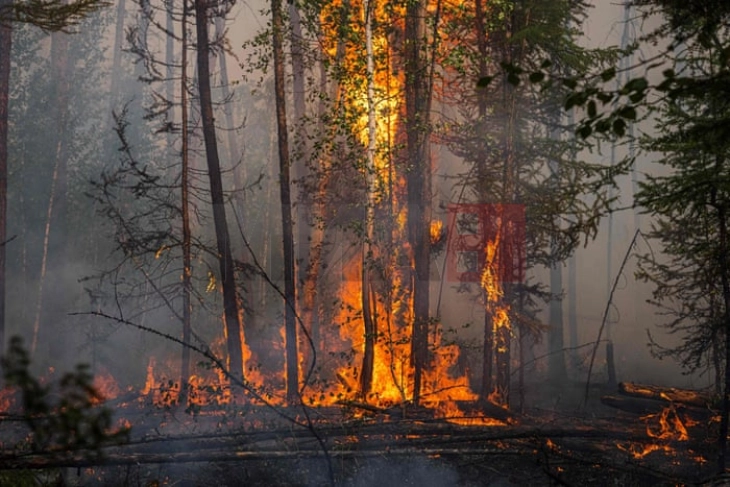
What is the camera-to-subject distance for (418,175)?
655 inches

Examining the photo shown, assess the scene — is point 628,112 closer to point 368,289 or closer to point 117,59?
point 368,289

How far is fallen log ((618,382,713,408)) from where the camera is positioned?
13672 millimetres

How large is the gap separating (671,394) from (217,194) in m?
11.0

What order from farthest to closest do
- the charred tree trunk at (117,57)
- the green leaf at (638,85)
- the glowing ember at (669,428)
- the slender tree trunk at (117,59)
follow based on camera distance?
the charred tree trunk at (117,57)
the slender tree trunk at (117,59)
the glowing ember at (669,428)
the green leaf at (638,85)

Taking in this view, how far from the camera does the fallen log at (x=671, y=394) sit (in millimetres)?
13672

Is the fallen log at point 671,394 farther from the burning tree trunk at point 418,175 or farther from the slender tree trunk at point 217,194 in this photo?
the slender tree trunk at point 217,194

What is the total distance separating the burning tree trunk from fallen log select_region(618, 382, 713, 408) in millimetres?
4584

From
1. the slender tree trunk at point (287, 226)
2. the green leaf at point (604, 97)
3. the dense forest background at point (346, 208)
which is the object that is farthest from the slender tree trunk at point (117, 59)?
the green leaf at point (604, 97)

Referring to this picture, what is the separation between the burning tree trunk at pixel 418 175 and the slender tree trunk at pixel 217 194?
14.3 ft

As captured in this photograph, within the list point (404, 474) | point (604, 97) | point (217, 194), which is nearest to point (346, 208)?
point (217, 194)

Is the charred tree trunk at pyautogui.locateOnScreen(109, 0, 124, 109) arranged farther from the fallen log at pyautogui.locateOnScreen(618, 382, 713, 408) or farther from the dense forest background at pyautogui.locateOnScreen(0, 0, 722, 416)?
the fallen log at pyautogui.locateOnScreen(618, 382, 713, 408)

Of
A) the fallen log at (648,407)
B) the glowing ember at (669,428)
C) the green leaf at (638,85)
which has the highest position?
the green leaf at (638,85)

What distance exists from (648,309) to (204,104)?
2815 cm

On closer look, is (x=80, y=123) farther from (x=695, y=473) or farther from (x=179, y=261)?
(x=695, y=473)
